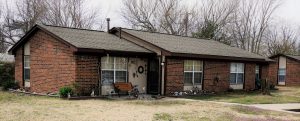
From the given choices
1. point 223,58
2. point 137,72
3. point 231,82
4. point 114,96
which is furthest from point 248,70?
point 114,96

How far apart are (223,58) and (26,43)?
11657 mm

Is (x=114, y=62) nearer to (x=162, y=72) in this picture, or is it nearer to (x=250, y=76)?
(x=162, y=72)

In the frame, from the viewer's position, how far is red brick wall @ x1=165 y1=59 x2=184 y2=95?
865 inches

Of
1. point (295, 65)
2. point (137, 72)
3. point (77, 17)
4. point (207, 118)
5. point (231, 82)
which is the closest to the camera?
point (207, 118)

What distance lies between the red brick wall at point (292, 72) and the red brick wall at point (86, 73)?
22.7 metres

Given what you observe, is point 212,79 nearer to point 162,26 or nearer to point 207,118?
point 207,118

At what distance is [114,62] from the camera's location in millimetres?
20969

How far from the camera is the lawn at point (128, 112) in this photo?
41.7 feet

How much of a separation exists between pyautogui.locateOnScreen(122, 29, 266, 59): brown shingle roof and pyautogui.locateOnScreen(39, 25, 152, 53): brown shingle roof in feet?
3.92

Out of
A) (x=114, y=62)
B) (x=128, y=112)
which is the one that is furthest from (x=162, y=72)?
(x=128, y=112)

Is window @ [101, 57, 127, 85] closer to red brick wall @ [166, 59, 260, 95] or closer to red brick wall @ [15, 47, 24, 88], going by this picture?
red brick wall @ [166, 59, 260, 95]

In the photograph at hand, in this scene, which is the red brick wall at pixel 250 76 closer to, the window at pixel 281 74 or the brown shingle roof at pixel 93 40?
the brown shingle roof at pixel 93 40

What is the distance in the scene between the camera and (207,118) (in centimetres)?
1374

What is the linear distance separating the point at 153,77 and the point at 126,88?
8.13 ft
